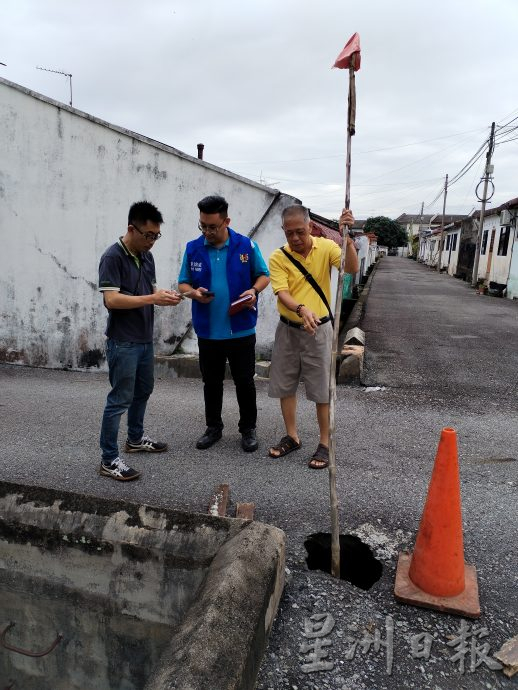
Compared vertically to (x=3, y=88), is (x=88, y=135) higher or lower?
lower

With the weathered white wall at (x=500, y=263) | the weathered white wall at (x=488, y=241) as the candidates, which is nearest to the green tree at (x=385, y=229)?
the weathered white wall at (x=488, y=241)

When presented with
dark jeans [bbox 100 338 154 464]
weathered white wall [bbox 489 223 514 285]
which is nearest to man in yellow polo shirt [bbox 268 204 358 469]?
dark jeans [bbox 100 338 154 464]

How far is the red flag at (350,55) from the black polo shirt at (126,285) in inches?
68.8

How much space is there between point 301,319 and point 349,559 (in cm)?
165

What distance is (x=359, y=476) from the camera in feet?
11.9

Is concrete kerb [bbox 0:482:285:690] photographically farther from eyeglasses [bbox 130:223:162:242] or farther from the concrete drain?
eyeglasses [bbox 130:223:162:242]

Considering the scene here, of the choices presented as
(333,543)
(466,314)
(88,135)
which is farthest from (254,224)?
(466,314)

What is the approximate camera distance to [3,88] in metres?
5.77

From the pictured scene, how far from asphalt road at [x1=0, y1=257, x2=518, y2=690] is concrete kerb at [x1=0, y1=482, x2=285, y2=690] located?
335 mm

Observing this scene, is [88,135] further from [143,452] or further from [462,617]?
[462,617]

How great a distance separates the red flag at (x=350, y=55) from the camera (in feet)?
8.40

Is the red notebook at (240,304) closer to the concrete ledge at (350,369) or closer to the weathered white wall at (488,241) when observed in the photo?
the concrete ledge at (350,369)

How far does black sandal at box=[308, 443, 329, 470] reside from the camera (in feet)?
12.1

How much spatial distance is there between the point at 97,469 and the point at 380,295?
47.6 ft
